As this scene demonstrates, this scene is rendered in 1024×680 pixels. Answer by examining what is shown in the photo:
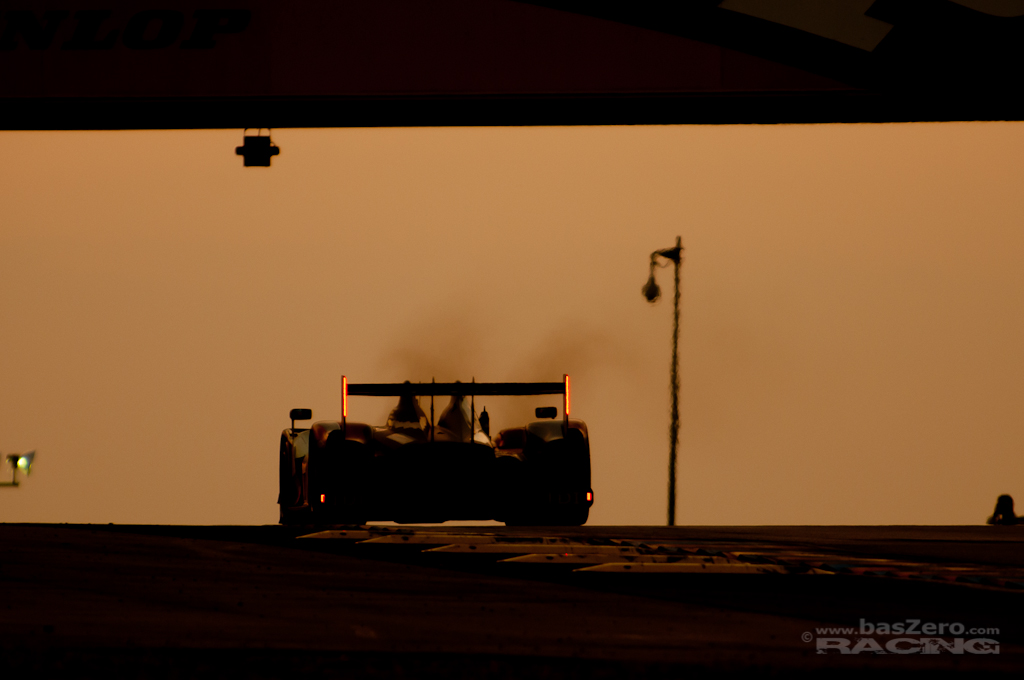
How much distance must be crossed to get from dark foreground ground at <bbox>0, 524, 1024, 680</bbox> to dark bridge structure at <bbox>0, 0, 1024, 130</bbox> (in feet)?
13.0

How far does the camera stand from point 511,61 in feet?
38.5

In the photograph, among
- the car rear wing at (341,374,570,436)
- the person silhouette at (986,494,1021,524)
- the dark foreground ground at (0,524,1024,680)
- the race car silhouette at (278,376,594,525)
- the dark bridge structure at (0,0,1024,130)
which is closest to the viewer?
the dark foreground ground at (0,524,1024,680)

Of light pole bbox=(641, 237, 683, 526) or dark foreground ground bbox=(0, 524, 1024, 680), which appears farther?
light pole bbox=(641, 237, 683, 526)

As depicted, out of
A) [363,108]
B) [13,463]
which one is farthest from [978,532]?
[13,463]

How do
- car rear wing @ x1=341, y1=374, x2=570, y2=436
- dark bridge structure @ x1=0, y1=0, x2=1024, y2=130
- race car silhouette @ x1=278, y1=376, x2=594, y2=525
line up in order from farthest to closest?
car rear wing @ x1=341, y1=374, x2=570, y2=436, race car silhouette @ x1=278, y1=376, x2=594, y2=525, dark bridge structure @ x1=0, y1=0, x2=1024, y2=130

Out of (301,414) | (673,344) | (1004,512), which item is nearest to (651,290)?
(673,344)

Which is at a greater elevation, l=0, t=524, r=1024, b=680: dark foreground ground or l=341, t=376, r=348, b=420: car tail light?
l=341, t=376, r=348, b=420: car tail light

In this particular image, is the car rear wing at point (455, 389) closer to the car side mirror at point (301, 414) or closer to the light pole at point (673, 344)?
the car side mirror at point (301, 414)

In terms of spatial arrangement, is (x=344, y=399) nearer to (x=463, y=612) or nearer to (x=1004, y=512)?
(x=463, y=612)

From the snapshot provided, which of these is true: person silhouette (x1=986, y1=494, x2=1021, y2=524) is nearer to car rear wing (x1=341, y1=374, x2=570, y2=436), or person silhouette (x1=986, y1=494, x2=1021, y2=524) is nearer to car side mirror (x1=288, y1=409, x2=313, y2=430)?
car rear wing (x1=341, y1=374, x2=570, y2=436)

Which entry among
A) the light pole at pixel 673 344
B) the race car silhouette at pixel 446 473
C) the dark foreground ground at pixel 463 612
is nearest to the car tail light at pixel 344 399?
the race car silhouette at pixel 446 473

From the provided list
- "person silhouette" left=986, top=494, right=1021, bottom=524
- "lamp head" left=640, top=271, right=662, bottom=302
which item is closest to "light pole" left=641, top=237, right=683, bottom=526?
"lamp head" left=640, top=271, right=662, bottom=302

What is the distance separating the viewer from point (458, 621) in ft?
21.8

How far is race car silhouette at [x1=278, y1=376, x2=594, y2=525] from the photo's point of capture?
13.7 meters
